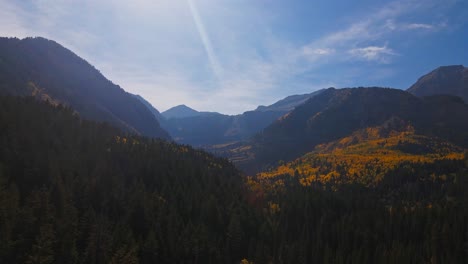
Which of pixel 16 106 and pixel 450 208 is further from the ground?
pixel 16 106

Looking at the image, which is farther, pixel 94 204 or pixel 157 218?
pixel 94 204

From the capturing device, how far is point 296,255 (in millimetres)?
135375

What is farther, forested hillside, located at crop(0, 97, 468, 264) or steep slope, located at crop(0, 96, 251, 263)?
forested hillside, located at crop(0, 97, 468, 264)

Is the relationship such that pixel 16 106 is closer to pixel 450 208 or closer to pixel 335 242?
pixel 335 242

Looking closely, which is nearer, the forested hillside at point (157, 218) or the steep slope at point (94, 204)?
the steep slope at point (94, 204)

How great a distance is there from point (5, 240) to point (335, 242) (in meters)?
124

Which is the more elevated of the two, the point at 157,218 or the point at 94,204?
the point at 94,204

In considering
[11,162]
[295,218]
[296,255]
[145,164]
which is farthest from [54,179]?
[295,218]

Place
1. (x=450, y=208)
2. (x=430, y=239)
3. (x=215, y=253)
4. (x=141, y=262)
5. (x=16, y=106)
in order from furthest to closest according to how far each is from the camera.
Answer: (x=16, y=106) → (x=450, y=208) → (x=430, y=239) → (x=215, y=253) → (x=141, y=262)

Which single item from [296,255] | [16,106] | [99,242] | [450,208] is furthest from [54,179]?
[450,208]

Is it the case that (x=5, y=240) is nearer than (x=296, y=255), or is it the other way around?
(x=5, y=240)

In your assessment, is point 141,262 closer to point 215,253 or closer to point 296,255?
point 215,253

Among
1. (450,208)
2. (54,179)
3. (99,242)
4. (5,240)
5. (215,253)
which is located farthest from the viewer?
(450,208)

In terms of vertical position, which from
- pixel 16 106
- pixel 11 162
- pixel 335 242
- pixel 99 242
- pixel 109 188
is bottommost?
pixel 335 242
